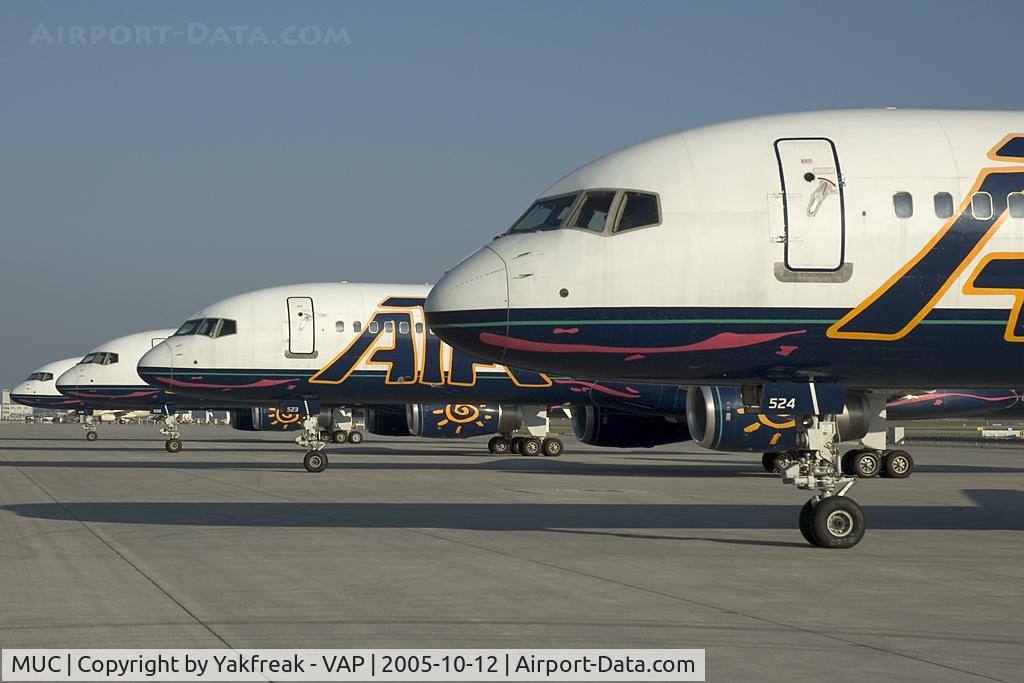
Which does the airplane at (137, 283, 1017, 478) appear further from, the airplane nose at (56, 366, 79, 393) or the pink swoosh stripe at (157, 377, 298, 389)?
the airplane nose at (56, 366, 79, 393)

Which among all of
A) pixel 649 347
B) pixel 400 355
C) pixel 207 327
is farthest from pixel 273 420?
pixel 649 347

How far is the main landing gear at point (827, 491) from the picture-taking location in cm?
1395

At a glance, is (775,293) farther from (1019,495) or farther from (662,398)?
(662,398)

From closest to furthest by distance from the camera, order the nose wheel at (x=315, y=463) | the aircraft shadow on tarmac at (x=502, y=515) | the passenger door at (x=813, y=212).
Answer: the passenger door at (x=813, y=212) → the aircraft shadow on tarmac at (x=502, y=515) → the nose wheel at (x=315, y=463)

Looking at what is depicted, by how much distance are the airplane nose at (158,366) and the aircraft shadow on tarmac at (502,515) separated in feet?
48.6

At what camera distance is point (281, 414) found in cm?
6075

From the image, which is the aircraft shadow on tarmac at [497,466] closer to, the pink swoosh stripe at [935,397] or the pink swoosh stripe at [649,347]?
the pink swoosh stripe at [935,397]

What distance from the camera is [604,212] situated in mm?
14289

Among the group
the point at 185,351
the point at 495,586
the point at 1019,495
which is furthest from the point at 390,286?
the point at 495,586

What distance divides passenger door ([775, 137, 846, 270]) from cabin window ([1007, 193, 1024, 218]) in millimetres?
1936

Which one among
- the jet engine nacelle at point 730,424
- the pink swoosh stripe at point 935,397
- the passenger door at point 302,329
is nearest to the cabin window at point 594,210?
the jet engine nacelle at point 730,424

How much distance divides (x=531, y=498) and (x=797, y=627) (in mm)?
13632

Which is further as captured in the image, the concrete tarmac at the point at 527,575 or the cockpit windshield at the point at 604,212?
the cockpit windshield at the point at 604,212

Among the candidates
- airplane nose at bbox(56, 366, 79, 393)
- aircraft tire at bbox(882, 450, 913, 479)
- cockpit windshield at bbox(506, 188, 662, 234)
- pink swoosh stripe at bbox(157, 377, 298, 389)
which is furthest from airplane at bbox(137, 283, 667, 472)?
airplane nose at bbox(56, 366, 79, 393)
